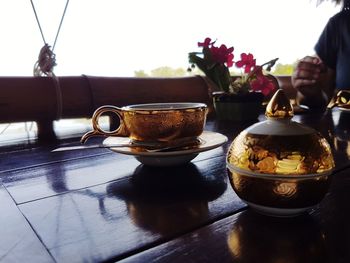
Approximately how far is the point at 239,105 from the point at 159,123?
1.61ft

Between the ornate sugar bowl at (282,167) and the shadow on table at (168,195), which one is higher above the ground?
the ornate sugar bowl at (282,167)

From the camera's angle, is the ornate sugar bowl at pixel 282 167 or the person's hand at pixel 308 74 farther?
the person's hand at pixel 308 74

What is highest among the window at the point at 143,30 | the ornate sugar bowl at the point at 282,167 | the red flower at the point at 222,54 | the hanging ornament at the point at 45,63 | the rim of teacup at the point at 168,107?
the window at the point at 143,30

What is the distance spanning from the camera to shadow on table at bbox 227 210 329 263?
0.63 feet

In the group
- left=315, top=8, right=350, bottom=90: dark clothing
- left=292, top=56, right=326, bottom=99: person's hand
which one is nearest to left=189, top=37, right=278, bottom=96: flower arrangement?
left=292, top=56, right=326, bottom=99: person's hand

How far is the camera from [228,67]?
0.78 m

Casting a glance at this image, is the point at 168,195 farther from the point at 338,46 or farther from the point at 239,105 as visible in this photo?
the point at 338,46

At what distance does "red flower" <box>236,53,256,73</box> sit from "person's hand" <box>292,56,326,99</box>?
1.29ft

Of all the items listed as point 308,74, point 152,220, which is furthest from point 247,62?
point 152,220

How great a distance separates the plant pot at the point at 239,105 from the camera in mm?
797

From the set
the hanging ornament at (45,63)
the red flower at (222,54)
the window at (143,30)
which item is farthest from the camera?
the window at (143,30)

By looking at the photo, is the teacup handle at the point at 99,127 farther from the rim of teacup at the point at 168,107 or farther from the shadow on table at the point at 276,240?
the shadow on table at the point at 276,240

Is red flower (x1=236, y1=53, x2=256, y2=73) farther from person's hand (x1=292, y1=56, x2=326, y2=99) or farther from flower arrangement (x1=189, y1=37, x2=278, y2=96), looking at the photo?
person's hand (x1=292, y1=56, x2=326, y2=99)

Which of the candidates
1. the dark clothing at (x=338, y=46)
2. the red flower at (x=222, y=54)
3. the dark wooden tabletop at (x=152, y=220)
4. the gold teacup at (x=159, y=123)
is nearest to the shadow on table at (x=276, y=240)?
the dark wooden tabletop at (x=152, y=220)
